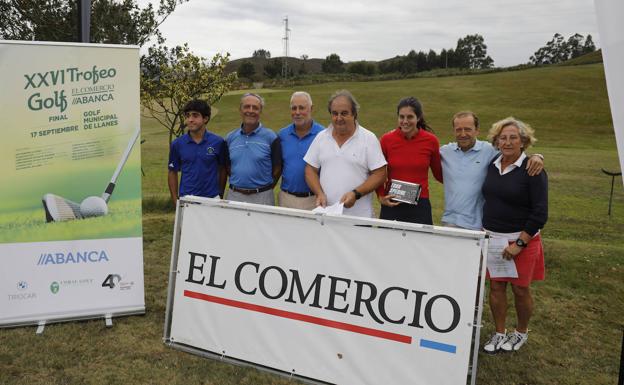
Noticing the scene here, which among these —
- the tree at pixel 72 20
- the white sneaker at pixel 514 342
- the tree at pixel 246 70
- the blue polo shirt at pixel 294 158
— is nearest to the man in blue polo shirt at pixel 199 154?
the blue polo shirt at pixel 294 158

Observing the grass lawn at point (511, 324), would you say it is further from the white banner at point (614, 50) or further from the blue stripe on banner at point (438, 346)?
the white banner at point (614, 50)

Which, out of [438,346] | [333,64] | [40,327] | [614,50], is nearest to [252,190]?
[40,327]

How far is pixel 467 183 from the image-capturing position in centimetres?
421

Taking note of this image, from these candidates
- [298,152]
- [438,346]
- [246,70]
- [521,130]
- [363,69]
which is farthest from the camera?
[363,69]

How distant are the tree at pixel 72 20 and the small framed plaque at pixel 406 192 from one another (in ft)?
25.6

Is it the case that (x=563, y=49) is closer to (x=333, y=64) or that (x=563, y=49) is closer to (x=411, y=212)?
(x=333, y=64)

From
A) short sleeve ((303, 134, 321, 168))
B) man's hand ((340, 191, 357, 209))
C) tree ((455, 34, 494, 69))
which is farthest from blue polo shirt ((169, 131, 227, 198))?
tree ((455, 34, 494, 69))

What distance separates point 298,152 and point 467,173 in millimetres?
1594

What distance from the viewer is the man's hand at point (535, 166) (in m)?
3.85

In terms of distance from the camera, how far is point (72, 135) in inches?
184

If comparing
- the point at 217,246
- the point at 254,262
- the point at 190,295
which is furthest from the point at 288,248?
the point at 190,295

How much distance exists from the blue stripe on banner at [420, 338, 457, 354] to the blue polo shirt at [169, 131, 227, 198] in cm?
268

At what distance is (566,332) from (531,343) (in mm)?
521

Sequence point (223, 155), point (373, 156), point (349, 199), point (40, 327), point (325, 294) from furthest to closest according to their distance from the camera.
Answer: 1. point (223, 155)
2. point (40, 327)
3. point (373, 156)
4. point (349, 199)
5. point (325, 294)
